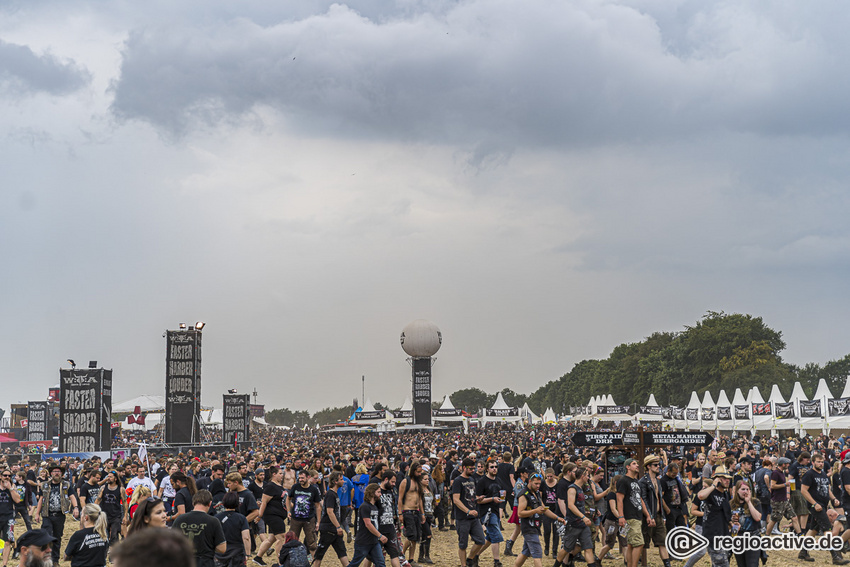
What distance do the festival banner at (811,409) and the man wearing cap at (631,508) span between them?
3375cm

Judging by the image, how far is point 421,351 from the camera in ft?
302

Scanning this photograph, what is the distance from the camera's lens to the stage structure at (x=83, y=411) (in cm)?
3781

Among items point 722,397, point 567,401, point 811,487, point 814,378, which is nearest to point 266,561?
point 811,487

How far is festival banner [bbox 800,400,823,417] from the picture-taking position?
40.8 metres

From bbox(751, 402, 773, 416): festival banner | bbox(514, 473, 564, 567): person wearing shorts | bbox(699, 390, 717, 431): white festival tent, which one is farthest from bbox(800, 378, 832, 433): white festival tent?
bbox(514, 473, 564, 567): person wearing shorts

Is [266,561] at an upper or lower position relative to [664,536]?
lower

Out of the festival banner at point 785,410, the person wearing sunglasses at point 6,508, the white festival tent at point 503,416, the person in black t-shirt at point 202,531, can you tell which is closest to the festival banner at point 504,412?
the white festival tent at point 503,416

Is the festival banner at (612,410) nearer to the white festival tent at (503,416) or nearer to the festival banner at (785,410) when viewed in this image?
the white festival tent at (503,416)

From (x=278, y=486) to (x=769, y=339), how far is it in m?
88.2

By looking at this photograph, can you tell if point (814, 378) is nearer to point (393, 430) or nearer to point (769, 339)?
point (769, 339)

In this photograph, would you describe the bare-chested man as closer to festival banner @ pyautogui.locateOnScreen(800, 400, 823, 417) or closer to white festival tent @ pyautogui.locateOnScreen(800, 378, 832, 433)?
white festival tent @ pyautogui.locateOnScreen(800, 378, 832, 433)

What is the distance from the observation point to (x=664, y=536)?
40.3 ft

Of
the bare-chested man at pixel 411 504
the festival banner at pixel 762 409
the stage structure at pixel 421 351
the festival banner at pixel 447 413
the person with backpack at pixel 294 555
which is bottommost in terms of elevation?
the festival banner at pixel 447 413

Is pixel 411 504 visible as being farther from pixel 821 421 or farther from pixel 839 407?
pixel 821 421
